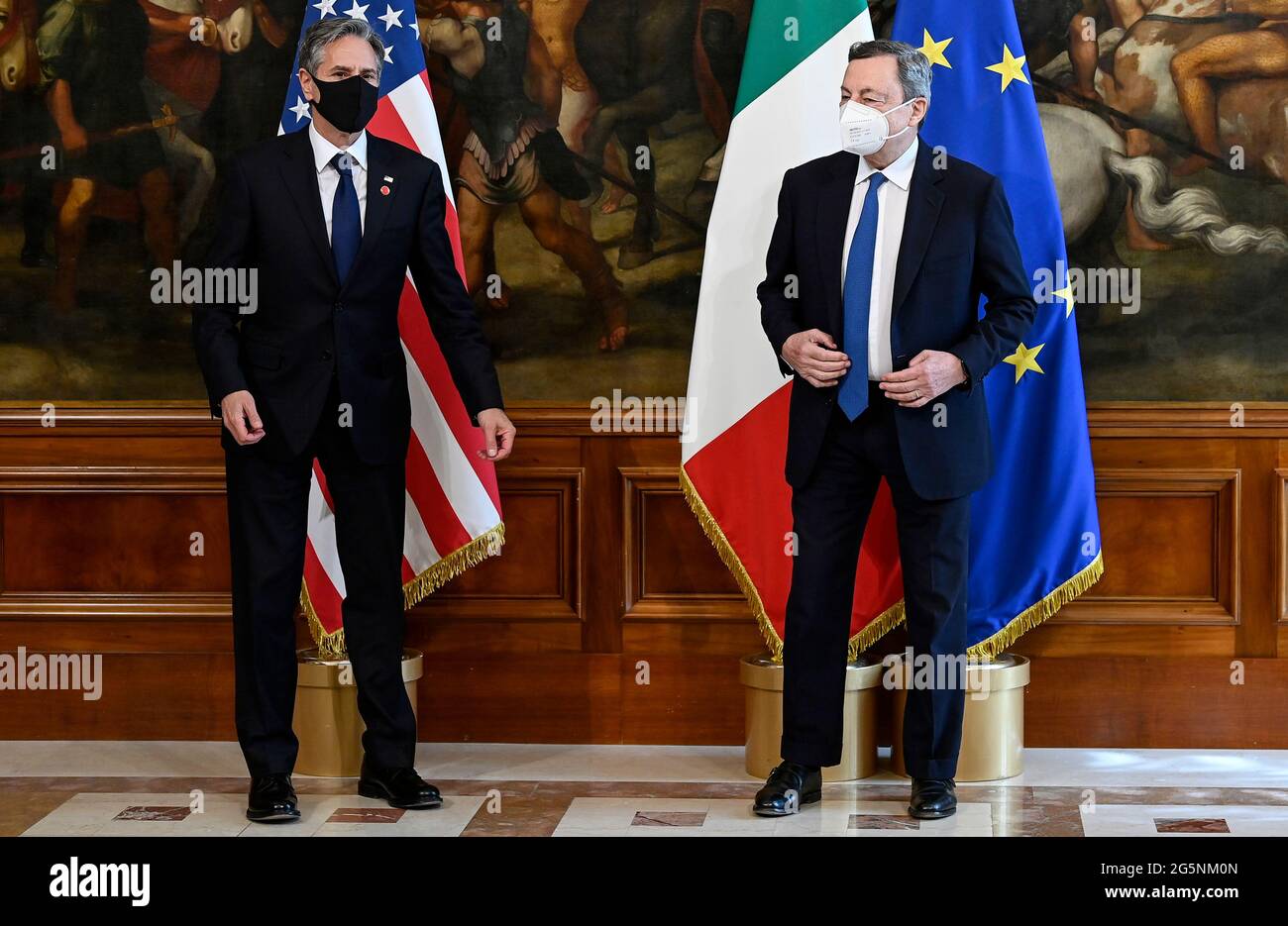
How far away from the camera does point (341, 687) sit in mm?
4281

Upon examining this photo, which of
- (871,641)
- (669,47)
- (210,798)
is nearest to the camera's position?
(210,798)

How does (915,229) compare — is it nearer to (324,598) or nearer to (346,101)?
(346,101)

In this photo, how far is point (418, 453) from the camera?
4.43 meters

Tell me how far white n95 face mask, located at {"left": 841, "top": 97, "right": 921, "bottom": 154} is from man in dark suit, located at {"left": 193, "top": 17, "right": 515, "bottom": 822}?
109cm

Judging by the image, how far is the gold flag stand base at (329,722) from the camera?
4273mm

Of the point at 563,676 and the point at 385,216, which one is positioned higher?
the point at 385,216

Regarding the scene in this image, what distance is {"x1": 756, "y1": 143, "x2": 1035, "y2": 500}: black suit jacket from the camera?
12.2 ft

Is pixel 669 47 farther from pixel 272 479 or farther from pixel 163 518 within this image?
pixel 163 518

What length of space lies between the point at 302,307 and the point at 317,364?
16cm

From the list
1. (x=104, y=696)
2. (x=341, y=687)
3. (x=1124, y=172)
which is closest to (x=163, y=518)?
(x=104, y=696)

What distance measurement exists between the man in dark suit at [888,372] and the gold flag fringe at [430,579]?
39.7 inches

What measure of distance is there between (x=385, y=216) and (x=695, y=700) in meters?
1.87

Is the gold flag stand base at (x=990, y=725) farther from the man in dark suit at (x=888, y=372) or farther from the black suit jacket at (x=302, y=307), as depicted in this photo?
the black suit jacket at (x=302, y=307)

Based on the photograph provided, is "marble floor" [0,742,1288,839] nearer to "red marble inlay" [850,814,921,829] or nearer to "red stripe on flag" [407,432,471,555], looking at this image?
"red marble inlay" [850,814,921,829]
